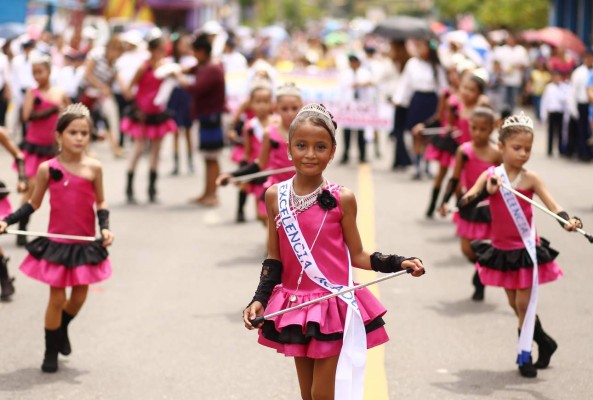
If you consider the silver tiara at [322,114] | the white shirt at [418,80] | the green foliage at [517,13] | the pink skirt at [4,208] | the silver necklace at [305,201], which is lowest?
the pink skirt at [4,208]

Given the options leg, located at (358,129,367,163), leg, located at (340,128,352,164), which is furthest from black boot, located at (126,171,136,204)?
leg, located at (358,129,367,163)

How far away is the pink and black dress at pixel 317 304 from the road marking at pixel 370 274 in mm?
1438

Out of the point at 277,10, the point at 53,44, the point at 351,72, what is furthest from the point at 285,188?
the point at 277,10

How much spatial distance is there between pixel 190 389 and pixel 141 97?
8.42m

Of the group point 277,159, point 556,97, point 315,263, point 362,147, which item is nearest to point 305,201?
point 315,263

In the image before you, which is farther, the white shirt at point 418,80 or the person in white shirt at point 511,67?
the person in white shirt at point 511,67

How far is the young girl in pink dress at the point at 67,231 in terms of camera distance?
24.3 feet

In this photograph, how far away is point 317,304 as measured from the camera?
546 centimetres

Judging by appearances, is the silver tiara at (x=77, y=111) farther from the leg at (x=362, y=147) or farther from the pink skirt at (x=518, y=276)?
the leg at (x=362, y=147)

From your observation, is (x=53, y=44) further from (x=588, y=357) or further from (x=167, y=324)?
(x=588, y=357)

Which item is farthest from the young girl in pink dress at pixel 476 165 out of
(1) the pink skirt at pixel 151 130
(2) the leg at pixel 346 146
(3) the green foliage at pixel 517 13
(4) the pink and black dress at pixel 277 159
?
(3) the green foliage at pixel 517 13

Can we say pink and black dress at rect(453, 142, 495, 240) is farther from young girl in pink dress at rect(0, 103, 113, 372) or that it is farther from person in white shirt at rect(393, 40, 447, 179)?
person in white shirt at rect(393, 40, 447, 179)

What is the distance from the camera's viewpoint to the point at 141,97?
1499 cm

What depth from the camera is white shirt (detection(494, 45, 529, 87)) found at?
29406mm
